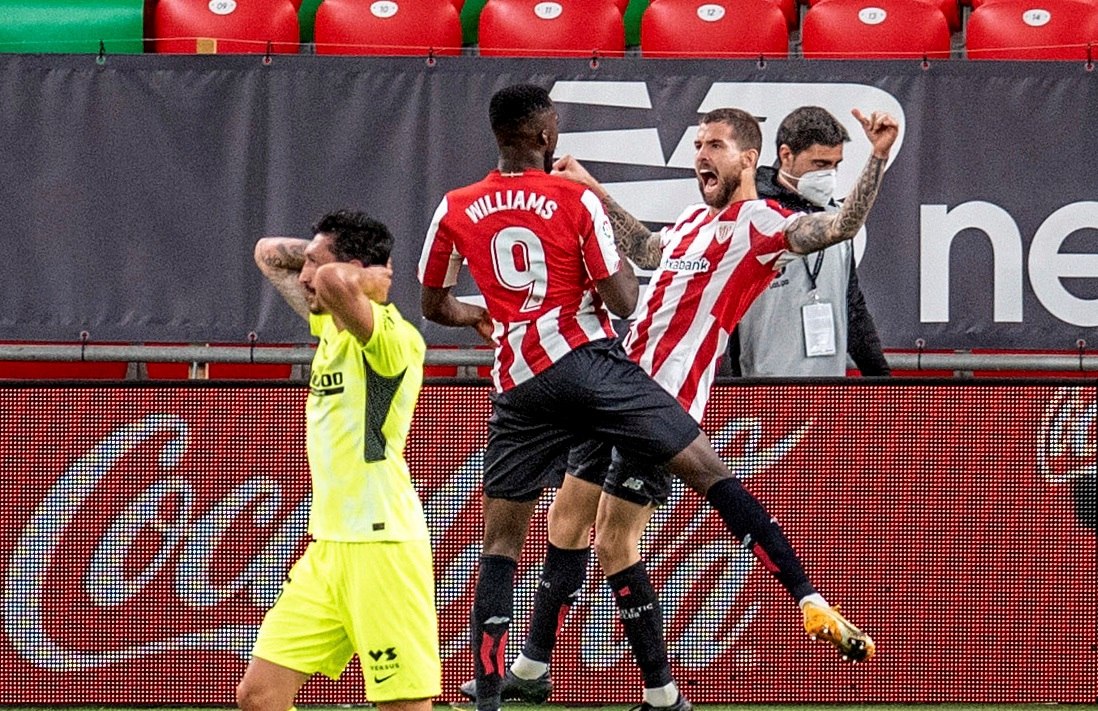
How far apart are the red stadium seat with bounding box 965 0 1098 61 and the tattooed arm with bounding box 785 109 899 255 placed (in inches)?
155

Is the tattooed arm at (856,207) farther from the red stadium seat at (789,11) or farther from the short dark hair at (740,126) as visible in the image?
the red stadium seat at (789,11)

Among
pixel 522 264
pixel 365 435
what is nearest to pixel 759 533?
pixel 522 264

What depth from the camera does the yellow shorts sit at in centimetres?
457

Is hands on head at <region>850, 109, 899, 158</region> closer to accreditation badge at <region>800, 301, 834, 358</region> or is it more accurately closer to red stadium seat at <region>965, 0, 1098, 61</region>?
accreditation badge at <region>800, 301, 834, 358</region>

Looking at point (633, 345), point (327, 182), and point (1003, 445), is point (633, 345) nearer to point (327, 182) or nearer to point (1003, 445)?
point (1003, 445)

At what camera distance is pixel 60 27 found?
9172 millimetres

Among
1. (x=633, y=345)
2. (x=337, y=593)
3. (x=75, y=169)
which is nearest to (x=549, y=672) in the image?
(x=633, y=345)

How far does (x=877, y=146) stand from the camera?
547cm

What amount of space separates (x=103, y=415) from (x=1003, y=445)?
10.6 feet

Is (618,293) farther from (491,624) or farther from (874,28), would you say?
(874,28)

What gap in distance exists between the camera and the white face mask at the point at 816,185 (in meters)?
6.72

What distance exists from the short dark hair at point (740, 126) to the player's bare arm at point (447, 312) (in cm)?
102

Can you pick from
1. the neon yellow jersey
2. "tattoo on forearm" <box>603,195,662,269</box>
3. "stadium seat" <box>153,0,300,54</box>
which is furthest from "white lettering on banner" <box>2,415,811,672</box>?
"stadium seat" <box>153,0,300,54</box>

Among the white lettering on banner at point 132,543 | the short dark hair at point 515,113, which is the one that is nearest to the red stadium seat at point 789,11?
the short dark hair at point 515,113
